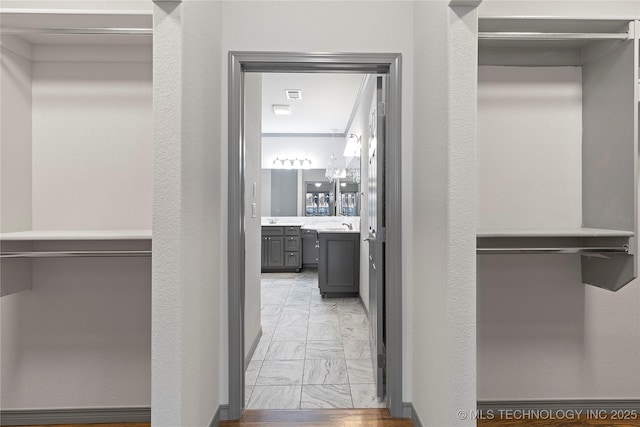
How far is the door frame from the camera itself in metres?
2.32

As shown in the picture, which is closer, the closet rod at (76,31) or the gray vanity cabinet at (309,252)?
the closet rod at (76,31)

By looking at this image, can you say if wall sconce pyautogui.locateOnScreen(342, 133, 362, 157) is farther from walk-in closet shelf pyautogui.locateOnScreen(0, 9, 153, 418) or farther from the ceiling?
walk-in closet shelf pyautogui.locateOnScreen(0, 9, 153, 418)

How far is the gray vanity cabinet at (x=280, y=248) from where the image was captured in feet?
23.6

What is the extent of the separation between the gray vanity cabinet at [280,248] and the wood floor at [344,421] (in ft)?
15.9

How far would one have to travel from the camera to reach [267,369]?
304 cm

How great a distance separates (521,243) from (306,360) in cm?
191

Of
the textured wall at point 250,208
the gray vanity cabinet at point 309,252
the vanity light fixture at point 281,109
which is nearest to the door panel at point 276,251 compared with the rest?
the gray vanity cabinet at point 309,252

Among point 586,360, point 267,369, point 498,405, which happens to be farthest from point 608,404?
point 267,369

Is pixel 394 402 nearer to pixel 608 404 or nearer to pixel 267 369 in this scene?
pixel 267 369

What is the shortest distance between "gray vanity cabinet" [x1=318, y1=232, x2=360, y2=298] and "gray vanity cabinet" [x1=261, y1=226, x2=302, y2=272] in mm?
1905

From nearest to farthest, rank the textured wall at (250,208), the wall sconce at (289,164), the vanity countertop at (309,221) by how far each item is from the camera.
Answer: the textured wall at (250,208), the vanity countertop at (309,221), the wall sconce at (289,164)

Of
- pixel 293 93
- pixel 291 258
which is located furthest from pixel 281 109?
pixel 291 258

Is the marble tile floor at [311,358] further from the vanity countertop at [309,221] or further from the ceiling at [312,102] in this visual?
the ceiling at [312,102]

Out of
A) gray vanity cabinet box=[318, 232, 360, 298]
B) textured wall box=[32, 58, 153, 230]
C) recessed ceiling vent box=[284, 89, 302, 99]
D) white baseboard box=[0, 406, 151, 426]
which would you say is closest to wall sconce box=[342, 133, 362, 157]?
recessed ceiling vent box=[284, 89, 302, 99]
